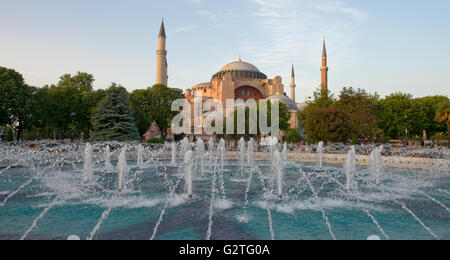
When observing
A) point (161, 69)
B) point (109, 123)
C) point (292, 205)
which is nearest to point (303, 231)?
point (292, 205)

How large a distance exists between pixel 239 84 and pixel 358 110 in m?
34.0

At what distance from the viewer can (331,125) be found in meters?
23.4

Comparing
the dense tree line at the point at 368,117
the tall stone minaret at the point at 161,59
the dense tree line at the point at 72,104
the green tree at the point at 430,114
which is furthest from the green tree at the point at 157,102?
the green tree at the point at 430,114

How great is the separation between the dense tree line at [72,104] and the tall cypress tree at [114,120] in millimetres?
76

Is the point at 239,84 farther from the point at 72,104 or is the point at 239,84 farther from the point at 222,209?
the point at 222,209

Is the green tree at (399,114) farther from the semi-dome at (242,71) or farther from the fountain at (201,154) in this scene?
the semi-dome at (242,71)

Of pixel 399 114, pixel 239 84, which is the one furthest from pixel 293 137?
pixel 239 84

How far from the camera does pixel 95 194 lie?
28.8ft

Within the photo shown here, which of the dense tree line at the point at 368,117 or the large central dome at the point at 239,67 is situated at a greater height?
the large central dome at the point at 239,67

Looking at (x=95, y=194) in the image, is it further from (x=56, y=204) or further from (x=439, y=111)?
(x=439, y=111)

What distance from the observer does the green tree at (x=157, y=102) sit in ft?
127

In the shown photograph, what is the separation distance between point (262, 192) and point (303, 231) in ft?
12.1

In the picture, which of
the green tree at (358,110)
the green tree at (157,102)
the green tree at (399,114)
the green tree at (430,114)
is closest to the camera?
the green tree at (358,110)

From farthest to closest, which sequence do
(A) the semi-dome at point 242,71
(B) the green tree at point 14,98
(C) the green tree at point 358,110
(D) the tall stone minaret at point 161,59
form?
(A) the semi-dome at point 242,71 → (D) the tall stone minaret at point 161,59 → (C) the green tree at point 358,110 → (B) the green tree at point 14,98
